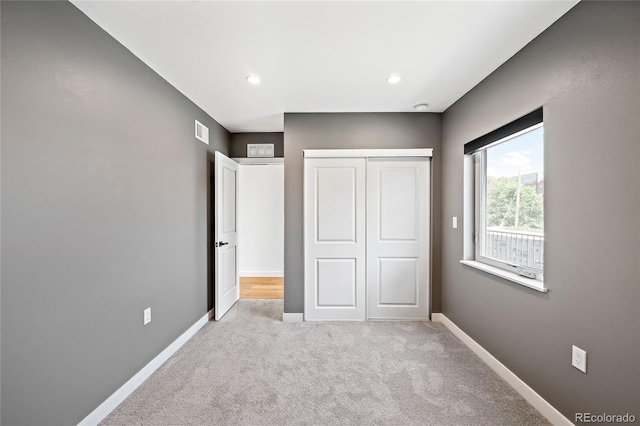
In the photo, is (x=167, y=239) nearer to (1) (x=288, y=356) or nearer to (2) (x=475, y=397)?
(1) (x=288, y=356)

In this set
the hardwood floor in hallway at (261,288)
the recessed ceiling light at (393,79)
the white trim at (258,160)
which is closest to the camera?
the recessed ceiling light at (393,79)

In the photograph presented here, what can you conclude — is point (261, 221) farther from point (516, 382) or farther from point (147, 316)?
point (516, 382)

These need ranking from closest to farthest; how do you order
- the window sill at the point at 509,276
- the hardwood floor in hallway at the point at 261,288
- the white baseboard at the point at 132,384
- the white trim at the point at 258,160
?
1. the white baseboard at the point at 132,384
2. the window sill at the point at 509,276
3. the white trim at the point at 258,160
4. the hardwood floor in hallway at the point at 261,288

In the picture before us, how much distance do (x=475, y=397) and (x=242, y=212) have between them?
4.59 m

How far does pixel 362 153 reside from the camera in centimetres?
315

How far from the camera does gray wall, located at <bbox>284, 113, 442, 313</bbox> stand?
10.5ft

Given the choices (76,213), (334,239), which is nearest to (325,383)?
(334,239)

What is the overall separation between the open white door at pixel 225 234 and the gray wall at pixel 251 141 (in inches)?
13.2

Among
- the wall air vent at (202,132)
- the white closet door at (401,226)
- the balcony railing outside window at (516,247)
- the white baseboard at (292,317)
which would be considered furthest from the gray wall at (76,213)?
the balcony railing outside window at (516,247)

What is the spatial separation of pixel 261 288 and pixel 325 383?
9.13ft
